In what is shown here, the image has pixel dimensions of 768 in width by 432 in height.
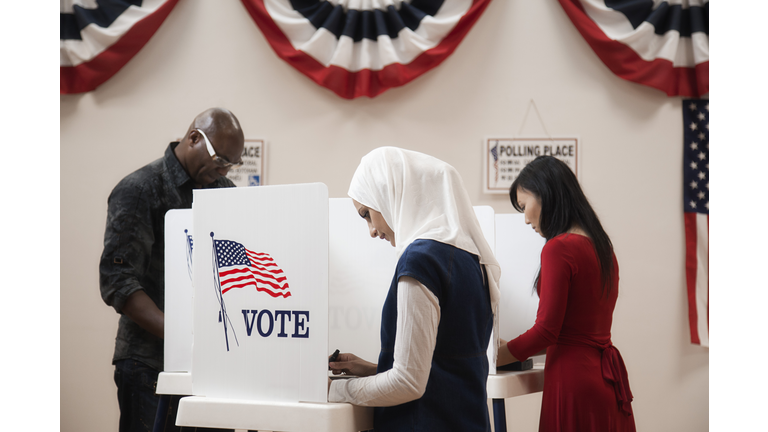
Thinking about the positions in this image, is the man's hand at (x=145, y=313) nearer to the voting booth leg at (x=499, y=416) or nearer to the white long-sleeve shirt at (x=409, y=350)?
the white long-sleeve shirt at (x=409, y=350)

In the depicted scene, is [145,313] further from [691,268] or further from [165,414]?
[691,268]

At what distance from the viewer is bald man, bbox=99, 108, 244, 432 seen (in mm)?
1725

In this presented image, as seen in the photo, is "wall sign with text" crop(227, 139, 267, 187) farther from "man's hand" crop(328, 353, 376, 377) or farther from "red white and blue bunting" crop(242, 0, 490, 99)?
"man's hand" crop(328, 353, 376, 377)

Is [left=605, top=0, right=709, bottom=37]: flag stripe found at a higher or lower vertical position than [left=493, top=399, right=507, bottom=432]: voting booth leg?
higher

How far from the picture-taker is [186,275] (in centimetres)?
154

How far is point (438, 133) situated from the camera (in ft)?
11.0

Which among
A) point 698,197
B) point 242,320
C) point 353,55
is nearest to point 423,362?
point 242,320

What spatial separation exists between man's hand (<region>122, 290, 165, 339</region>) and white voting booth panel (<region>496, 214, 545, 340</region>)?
1127mm

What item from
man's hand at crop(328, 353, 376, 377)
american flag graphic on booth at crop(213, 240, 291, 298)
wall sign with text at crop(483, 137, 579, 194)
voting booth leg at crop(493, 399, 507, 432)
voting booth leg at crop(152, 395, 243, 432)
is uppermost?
wall sign with text at crop(483, 137, 579, 194)

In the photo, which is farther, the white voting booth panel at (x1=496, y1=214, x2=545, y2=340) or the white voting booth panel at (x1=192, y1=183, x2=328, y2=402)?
the white voting booth panel at (x1=496, y1=214, x2=545, y2=340)

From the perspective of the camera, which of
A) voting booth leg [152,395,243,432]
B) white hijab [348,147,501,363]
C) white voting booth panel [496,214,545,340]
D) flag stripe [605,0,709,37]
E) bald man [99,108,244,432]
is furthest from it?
flag stripe [605,0,709,37]

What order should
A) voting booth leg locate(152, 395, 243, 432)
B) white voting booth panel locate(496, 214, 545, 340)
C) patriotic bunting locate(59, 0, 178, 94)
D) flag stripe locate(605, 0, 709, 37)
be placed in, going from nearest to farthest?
voting booth leg locate(152, 395, 243, 432) < white voting booth panel locate(496, 214, 545, 340) < flag stripe locate(605, 0, 709, 37) < patriotic bunting locate(59, 0, 178, 94)

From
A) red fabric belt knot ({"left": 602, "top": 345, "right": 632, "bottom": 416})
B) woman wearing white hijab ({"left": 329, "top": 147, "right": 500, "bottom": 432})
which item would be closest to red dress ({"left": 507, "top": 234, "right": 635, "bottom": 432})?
red fabric belt knot ({"left": 602, "top": 345, "right": 632, "bottom": 416})

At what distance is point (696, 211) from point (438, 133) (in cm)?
166
